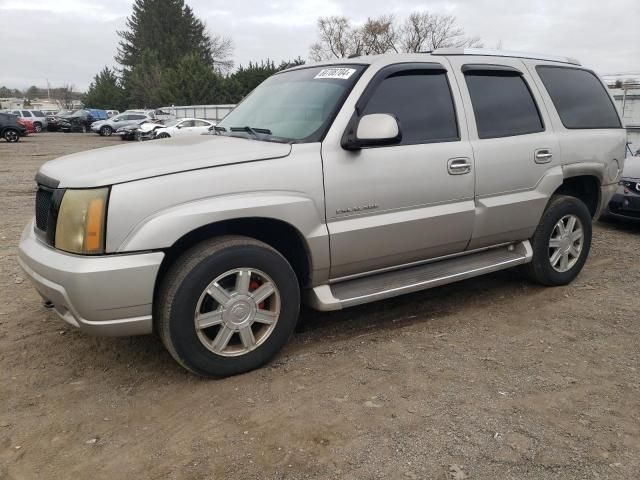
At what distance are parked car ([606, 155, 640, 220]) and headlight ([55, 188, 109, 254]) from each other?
6578mm

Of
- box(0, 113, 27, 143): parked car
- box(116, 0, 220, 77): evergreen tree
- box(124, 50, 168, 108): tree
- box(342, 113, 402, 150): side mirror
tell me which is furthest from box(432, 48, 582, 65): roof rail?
box(116, 0, 220, 77): evergreen tree

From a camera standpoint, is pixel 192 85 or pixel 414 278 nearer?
pixel 414 278

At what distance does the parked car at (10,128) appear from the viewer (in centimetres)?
2620

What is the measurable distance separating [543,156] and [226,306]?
282 centimetres

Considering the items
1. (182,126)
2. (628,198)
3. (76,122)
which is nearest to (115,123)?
(76,122)

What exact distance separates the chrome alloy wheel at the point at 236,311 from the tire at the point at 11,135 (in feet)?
91.6

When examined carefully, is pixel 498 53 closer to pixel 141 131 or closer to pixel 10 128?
pixel 141 131

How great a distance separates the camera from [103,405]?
297 centimetres

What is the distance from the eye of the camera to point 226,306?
3.08 m

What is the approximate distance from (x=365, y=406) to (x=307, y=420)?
333 millimetres

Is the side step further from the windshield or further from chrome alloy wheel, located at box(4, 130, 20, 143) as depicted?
chrome alloy wheel, located at box(4, 130, 20, 143)

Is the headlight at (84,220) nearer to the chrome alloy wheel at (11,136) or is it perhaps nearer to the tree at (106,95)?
the chrome alloy wheel at (11,136)

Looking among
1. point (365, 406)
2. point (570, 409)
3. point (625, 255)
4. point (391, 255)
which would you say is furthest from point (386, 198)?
point (625, 255)

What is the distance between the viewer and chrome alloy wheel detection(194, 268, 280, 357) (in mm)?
3049
